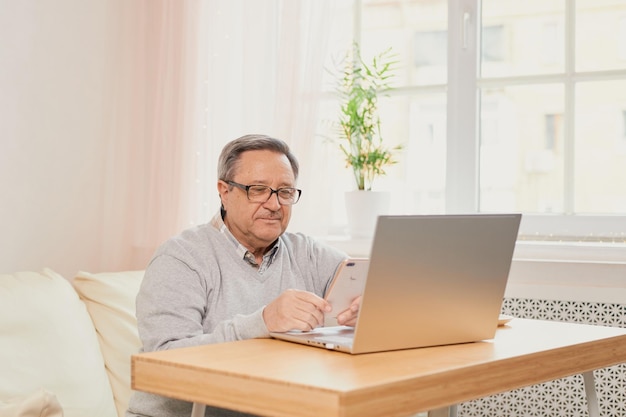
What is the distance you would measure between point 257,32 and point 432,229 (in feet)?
5.82

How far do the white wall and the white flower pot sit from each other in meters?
0.89

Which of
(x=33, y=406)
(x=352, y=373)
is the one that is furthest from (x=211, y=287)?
(x=352, y=373)

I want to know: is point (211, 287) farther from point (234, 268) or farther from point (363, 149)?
point (363, 149)

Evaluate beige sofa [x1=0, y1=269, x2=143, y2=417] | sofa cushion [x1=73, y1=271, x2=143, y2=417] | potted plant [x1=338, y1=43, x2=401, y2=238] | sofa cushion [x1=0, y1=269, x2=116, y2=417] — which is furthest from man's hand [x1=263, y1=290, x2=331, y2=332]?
potted plant [x1=338, y1=43, x2=401, y2=238]

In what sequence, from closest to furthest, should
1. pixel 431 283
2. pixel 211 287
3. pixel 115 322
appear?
pixel 431 283 < pixel 211 287 < pixel 115 322

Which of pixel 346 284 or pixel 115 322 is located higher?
pixel 346 284

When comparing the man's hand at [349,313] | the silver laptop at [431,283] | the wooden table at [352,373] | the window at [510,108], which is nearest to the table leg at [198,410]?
the wooden table at [352,373]

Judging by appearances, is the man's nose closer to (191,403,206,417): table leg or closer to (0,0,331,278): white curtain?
(191,403,206,417): table leg

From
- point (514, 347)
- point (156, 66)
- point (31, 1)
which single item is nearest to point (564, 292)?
point (514, 347)

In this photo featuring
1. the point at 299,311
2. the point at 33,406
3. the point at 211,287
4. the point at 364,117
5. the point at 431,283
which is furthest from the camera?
the point at 364,117

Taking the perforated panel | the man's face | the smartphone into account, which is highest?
the man's face

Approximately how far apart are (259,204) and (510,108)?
125 centimetres

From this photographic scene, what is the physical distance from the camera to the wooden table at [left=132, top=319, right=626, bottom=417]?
1.23 meters

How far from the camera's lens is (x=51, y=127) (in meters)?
2.91
